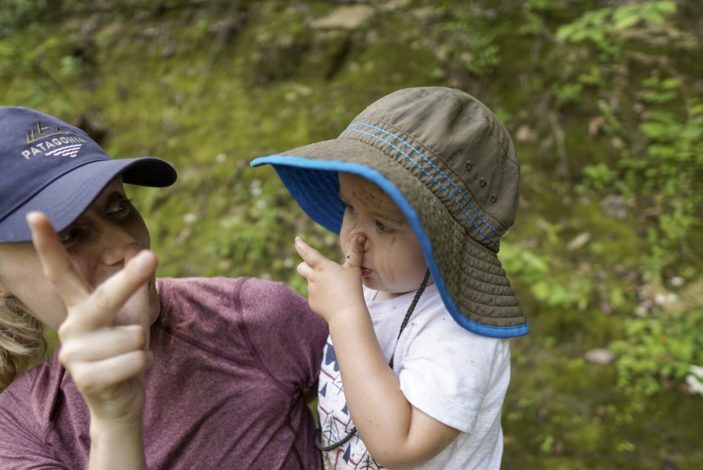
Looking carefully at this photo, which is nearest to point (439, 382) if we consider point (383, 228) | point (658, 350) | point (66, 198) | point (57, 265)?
point (383, 228)

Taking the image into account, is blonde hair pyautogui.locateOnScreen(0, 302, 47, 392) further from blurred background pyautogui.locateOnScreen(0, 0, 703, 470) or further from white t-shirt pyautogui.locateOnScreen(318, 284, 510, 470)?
blurred background pyautogui.locateOnScreen(0, 0, 703, 470)

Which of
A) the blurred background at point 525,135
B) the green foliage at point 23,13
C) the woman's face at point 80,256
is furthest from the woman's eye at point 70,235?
the green foliage at point 23,13

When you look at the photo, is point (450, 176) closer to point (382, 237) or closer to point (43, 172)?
point (382, 237)

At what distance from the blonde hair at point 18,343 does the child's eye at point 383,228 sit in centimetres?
99

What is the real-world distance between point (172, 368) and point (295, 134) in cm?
325

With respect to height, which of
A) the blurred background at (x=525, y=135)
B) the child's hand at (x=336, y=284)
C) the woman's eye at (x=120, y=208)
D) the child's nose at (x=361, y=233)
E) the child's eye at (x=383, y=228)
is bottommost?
the blurred background at (x=525, y=135)

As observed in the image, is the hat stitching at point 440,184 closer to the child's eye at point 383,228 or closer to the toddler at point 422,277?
the toddler at point 422,277

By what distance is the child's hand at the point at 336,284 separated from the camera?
4.20 feet

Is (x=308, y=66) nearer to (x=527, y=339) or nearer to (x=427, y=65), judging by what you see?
(x=427, y=65)

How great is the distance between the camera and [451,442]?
4.18 feet

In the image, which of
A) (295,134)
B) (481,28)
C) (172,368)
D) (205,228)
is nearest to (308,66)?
(295,134)

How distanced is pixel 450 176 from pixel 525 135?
310 cm

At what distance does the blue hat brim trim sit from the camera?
1084 millimetres

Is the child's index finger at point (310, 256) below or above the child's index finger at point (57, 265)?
below
